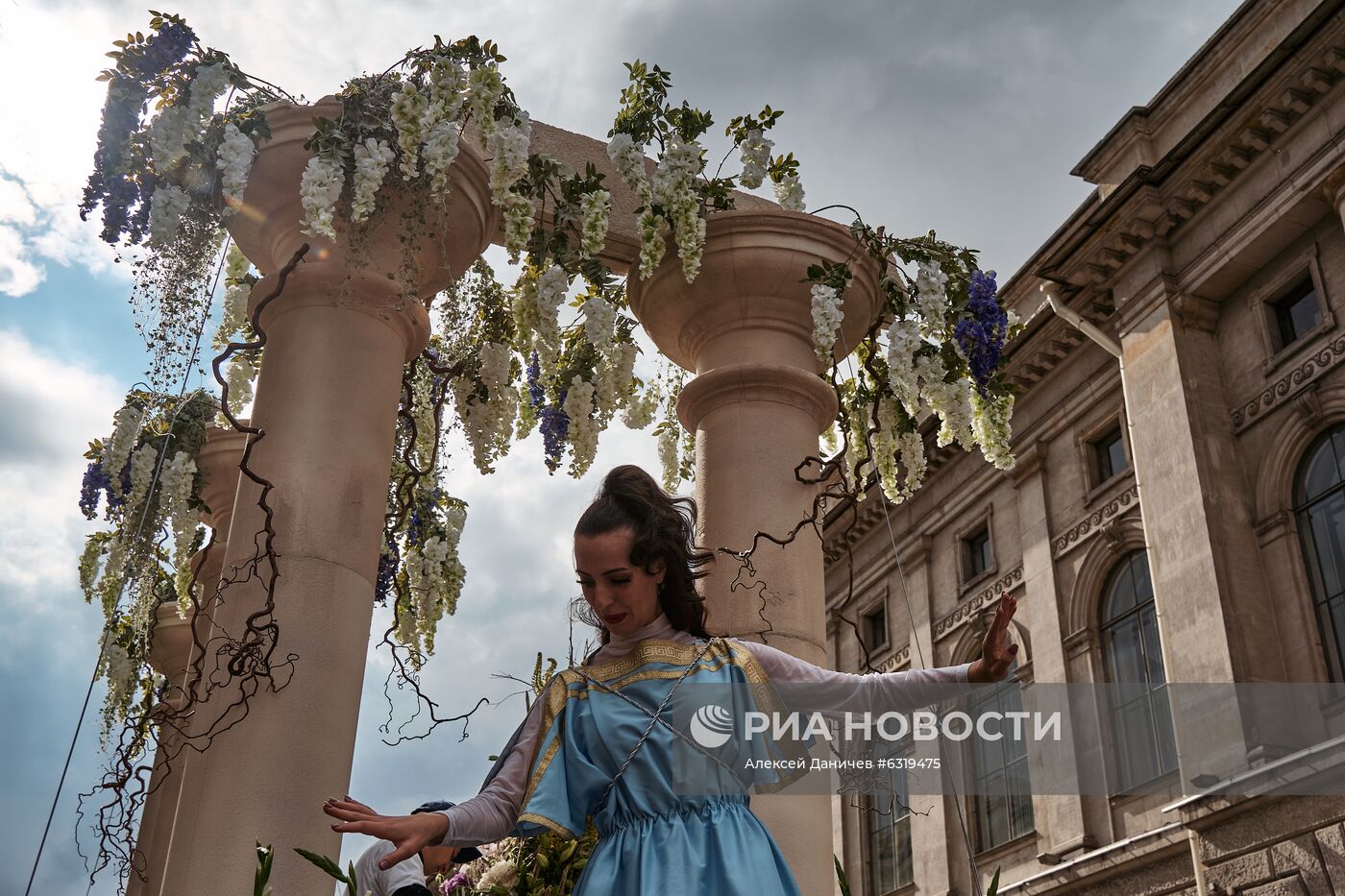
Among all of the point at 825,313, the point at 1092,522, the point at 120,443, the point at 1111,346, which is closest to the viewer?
the point at 825,313

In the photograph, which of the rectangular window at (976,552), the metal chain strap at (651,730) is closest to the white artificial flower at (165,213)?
the metal chain strap at (651,730)

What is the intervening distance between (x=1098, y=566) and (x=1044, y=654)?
5.21 ft

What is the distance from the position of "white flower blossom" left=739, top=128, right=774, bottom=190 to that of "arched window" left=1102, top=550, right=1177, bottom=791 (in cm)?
1187

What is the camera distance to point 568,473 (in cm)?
571

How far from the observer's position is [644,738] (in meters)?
A: 2.38

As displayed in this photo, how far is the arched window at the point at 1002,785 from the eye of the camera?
727 inches

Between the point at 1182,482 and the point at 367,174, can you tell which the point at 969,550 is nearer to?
the point at 1182,482

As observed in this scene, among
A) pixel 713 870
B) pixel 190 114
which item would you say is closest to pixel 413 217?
pixel 190 114

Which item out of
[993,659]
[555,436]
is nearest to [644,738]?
[993,659]

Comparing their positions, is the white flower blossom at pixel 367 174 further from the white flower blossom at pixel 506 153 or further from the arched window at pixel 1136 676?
the arched window at pixel 1136 676

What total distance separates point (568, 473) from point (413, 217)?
1.59 metres

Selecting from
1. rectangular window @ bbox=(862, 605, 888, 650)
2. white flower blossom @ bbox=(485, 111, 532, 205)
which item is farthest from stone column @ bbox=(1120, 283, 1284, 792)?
white flower blossom @ bbox=(485, 111, 532, 205)

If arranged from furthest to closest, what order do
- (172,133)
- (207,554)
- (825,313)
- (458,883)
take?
(207,554)
(825,313)
(172,133)
(458,883)

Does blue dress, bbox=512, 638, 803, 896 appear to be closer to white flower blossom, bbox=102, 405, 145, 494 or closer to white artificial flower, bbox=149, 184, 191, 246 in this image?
white artificial flower, bbox=149, 184, 191, 246
